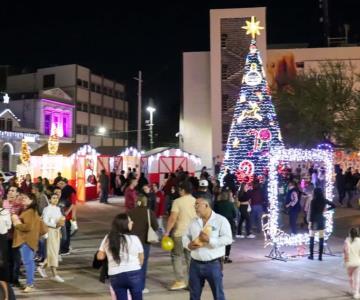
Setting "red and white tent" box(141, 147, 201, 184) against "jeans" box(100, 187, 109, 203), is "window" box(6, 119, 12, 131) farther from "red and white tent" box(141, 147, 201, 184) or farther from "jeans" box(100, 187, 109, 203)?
"jeans" box(100, 187, 109, 203)

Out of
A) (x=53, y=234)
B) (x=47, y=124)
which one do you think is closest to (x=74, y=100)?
(x=47, y=124)

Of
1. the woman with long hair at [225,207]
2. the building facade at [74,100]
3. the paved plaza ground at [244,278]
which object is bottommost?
the paved plaza ground at [244,278]

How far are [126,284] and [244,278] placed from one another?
4386 mm

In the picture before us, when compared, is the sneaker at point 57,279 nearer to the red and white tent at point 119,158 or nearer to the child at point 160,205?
the child at point 160,205

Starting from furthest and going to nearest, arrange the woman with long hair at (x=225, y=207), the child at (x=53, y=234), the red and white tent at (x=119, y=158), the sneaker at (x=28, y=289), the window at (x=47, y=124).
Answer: the window at (x=47, y=124), the red and white tent at (x=119, y=158), the woman with long hair at (x=225, y=207), the child at (x=53, y=234), the sneaker at (x=28, y=289)

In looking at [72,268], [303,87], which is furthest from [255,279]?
[303,87]

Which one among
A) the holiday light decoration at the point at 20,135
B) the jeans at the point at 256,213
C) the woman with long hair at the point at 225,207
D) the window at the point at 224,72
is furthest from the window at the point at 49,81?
the woman with long hair at the point at 225,207

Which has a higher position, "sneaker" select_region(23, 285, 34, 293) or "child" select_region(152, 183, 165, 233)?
"child" select_region(152, 183, 165, 233)

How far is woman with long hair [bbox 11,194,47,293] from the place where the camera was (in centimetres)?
780

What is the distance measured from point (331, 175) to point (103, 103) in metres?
51.5

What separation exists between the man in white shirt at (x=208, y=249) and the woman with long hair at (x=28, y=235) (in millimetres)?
3348

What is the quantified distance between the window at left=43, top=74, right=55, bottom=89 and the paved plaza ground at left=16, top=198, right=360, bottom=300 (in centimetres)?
4439

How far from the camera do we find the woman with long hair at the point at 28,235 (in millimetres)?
7801

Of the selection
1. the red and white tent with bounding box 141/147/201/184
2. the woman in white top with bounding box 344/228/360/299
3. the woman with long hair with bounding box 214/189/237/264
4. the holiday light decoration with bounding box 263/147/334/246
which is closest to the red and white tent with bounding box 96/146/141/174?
the red and white tent with bounding box 141/147/201/184
